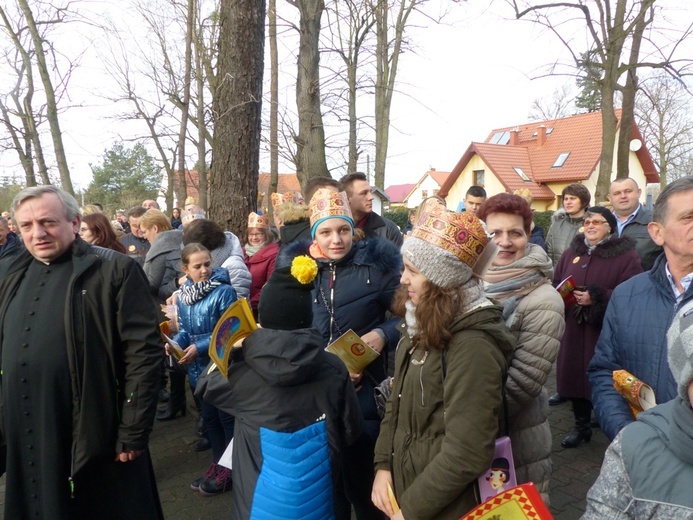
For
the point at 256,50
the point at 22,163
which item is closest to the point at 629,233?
the point at 256,50

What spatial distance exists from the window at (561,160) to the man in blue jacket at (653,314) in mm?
32539

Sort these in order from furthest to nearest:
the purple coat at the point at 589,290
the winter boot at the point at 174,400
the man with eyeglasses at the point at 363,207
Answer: the winter boot at the point at 174,400 < the man with eyeglasses at the point at 363,207 < the purple coat at the point at 589,290

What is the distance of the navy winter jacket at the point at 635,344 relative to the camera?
2.05 meters

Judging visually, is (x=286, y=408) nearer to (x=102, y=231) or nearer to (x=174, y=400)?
(x=102, y=231)

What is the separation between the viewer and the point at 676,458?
1307 mm

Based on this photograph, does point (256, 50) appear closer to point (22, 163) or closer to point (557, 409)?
point (557, 409)

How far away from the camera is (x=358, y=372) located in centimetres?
279

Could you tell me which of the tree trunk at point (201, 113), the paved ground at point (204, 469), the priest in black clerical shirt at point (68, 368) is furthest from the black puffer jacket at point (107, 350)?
the tree trunk at point (201, 113)

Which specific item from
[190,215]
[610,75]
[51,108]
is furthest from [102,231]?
[610,75]

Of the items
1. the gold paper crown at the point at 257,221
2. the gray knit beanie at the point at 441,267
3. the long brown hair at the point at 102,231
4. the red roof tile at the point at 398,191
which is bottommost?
the red roof tile at the point at 398,191

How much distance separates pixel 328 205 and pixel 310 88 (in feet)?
16.5

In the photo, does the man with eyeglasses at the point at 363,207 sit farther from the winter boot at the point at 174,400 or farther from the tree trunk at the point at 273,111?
the tree trunk at the point at 273,111

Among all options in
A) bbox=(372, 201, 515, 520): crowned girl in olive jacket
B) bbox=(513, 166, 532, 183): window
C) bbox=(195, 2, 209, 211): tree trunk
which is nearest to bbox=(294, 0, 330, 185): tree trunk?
bbox=(372, 201, 515, 520): crowned girl in olive jacket

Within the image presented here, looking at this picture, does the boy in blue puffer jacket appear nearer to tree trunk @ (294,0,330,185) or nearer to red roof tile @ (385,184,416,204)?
tree trunk @ (294,0,330,185)
